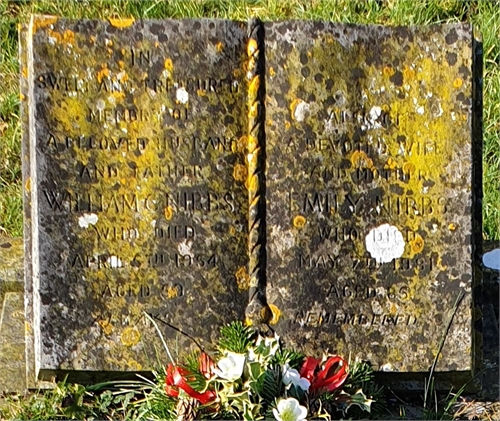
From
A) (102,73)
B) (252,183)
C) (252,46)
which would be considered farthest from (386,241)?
(102,73)

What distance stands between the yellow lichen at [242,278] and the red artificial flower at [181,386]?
0.40 metres

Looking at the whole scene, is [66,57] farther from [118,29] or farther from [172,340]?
[172,340]

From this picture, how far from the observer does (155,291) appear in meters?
3.65

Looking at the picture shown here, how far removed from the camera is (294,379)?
130 inches

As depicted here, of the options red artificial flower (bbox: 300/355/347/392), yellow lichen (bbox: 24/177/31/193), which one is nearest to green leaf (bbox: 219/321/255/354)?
red artificial flower (bbox: 300/355/347/392)

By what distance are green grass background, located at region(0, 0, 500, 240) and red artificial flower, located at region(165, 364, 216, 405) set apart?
6.83 ft

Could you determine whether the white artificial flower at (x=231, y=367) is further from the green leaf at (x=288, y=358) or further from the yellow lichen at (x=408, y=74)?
the yellow lichen at (x=408, y=74)

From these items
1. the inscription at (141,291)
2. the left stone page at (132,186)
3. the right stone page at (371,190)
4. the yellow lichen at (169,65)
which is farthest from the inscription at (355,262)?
the yellow lichen at (169,65)

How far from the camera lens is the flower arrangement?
10.7 ft

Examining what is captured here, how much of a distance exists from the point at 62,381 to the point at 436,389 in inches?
54.3

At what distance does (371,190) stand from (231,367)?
0.83m

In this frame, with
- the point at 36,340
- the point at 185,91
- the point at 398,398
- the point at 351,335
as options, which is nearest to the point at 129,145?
the point at 185,91

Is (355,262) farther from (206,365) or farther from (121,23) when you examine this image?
(121,23)

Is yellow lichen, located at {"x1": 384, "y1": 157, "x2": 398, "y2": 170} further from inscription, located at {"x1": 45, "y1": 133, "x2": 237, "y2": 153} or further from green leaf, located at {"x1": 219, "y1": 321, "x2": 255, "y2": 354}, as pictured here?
green leaf, located at {"x1": 219, "y1": 321, "x2": 255, "y2": 354}
